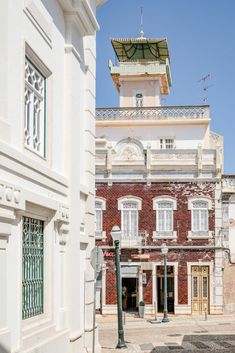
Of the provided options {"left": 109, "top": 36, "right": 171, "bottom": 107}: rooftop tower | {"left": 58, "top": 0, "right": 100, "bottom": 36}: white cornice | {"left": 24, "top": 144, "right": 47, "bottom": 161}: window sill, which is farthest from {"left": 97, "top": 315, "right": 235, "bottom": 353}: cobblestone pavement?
{"left": 109, "top": 36, "right": 171, "bottom": 107}: rooftop tower

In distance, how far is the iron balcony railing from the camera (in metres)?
38.8

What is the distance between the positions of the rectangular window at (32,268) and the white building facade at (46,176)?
0.05ft

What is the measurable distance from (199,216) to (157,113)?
8.29 metres

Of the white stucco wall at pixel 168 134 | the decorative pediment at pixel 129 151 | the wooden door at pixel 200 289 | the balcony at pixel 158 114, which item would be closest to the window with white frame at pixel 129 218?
the decorative pediment at pixel 129 151

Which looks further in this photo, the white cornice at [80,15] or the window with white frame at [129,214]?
the window with white frame at [129,214]

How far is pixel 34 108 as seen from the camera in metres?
11.9

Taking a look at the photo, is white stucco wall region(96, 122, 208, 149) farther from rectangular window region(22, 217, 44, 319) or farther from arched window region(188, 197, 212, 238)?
rectangular window region(22, 217, 44, 319)

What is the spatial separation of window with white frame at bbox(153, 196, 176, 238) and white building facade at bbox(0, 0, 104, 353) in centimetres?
1760

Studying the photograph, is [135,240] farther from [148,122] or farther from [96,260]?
[96,260]

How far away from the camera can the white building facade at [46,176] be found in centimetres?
980

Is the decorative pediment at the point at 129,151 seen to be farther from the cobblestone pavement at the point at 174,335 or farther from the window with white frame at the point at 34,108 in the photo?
the window with white frame at the point at 34,108

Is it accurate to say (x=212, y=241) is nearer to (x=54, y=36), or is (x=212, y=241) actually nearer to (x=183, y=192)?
(x=183, y=192)

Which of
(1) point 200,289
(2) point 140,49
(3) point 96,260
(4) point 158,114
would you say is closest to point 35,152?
(3) point 96,260

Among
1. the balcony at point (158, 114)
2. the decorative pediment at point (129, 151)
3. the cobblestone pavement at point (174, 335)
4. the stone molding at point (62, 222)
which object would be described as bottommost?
the cobblestone pavement at point (174, 335)
